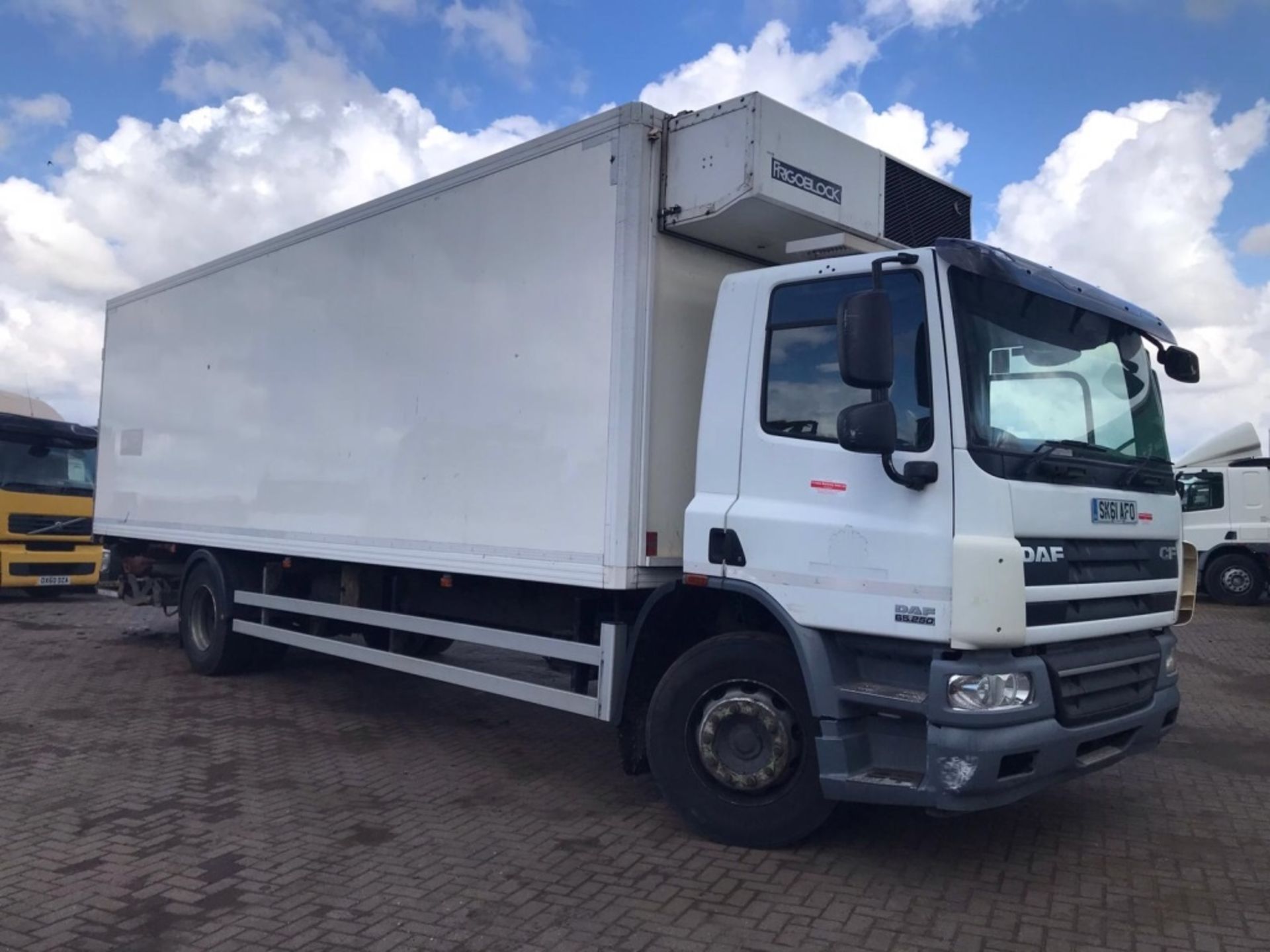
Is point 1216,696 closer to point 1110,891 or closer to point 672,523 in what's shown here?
point 1110,891

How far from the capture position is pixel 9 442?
1451 centimetres

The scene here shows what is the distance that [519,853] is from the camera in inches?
196

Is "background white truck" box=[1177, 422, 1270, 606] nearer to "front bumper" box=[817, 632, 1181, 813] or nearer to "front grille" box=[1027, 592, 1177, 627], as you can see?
"front grille" box=[1027, 592, 1177, 627]

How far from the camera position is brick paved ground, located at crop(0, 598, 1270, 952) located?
410 centimetres

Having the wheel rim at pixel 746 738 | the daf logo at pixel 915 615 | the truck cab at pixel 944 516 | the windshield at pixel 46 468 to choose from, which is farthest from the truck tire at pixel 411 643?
the windshield at pixel 46 468

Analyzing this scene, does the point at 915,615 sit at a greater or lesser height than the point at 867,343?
lesser

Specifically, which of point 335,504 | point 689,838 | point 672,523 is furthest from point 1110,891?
point 335,504

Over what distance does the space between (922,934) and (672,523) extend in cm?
222

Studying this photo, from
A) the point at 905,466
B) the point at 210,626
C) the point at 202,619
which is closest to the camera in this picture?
the point at 905,466

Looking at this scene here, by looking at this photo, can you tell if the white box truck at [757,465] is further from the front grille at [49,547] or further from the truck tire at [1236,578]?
the truck tire at [1236,578]

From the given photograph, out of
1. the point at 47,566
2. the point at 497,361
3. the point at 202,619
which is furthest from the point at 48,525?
the point at 497,361

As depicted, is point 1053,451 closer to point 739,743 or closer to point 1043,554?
point 1043,554

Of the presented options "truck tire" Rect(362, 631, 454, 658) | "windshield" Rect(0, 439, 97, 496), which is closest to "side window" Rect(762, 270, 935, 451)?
"truck tire" Rect(362, 631, 454, 658)

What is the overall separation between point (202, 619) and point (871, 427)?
24.0 feet
